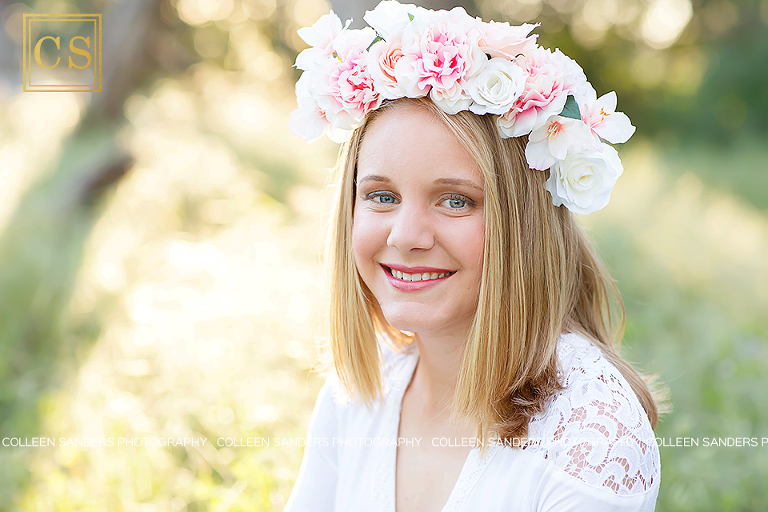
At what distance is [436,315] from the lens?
1768 millimetres

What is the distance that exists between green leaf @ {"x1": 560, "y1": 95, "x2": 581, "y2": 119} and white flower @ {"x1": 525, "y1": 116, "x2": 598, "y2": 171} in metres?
0.02

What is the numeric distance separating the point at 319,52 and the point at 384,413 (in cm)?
110

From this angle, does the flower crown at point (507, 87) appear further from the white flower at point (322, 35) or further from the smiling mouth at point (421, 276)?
the smiling mouth at point (421, 276)

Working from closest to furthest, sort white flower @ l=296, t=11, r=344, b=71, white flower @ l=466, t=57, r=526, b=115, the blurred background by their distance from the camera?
white flower @ l=466, t=57, r=526, b=115, white flower @ l=296, t=11, r=344, b=71, the blurred background

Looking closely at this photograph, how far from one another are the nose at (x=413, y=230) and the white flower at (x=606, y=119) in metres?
0.48

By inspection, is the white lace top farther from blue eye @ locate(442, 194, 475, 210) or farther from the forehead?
the forehead

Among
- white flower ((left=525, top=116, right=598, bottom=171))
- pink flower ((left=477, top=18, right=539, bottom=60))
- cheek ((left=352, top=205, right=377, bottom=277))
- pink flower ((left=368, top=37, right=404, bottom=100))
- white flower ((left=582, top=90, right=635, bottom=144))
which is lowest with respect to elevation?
cheek ((left=352, top=205, right=377, bottom=277))

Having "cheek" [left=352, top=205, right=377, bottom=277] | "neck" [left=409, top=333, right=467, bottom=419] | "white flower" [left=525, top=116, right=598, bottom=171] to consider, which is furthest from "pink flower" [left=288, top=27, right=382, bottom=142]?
"neck" [left=409, top=333, right=467, bottom=419]

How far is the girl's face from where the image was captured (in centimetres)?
167

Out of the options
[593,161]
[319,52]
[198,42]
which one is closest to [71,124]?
[319,52]

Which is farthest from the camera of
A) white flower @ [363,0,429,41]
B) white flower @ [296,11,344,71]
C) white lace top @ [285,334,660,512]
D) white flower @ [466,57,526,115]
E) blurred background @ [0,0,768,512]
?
blurred background @ [0,0,768,512]

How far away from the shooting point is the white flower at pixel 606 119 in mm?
1721

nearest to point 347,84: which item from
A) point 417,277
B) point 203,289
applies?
point 417,277

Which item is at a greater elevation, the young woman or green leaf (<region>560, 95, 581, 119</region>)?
green leaf (<region>560, 95, 581, 119</region>)
